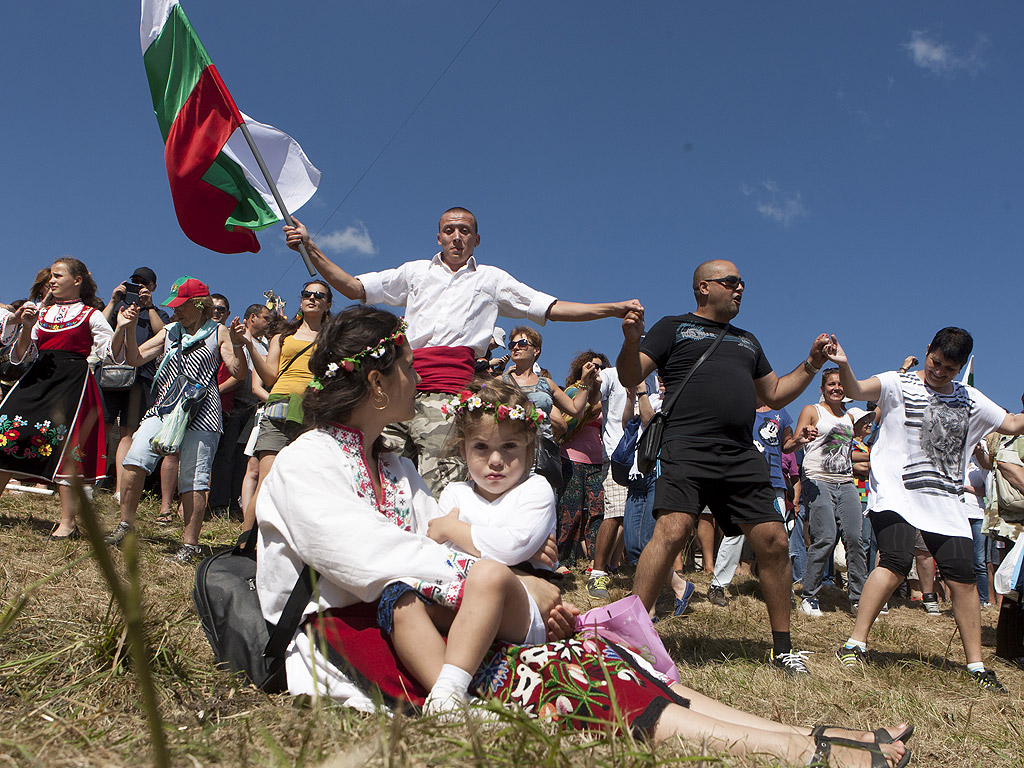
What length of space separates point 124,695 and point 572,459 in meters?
5.36

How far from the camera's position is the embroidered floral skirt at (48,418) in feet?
17.9

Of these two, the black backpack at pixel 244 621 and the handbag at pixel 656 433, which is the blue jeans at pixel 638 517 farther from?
the black backpack at pixel 244 621

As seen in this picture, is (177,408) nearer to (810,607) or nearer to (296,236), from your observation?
(296,236)

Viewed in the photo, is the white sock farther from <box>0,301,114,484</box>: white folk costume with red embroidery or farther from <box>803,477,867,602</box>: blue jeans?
<box>803,477,867,602</box>: blue jeans

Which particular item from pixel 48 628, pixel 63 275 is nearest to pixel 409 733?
pixel 48 628

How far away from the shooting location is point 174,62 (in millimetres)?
5113

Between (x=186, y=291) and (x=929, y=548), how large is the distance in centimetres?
537

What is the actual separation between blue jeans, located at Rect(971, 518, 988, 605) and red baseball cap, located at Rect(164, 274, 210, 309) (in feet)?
25.3

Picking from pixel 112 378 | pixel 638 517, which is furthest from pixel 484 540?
pixel 112 378

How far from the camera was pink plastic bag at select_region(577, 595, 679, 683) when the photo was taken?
2.51 metres

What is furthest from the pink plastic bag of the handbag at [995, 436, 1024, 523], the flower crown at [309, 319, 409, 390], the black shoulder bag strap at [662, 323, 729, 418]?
the handbag at [995, 436, 1024, 523]

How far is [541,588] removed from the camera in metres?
2.38

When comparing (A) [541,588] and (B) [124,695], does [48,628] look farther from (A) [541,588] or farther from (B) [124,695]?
(A) [541,588]

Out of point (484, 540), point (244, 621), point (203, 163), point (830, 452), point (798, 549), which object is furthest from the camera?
point (798, 549)
